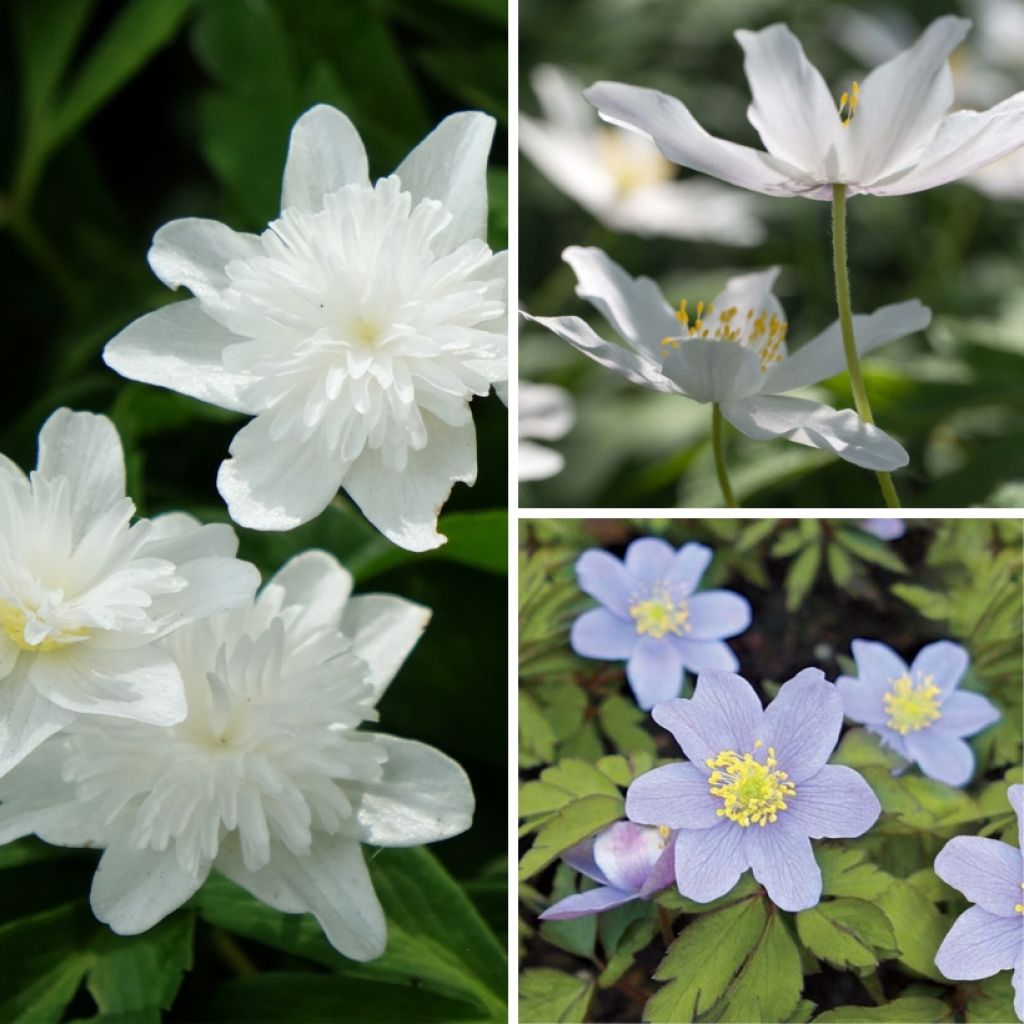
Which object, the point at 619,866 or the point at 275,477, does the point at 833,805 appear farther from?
the point at 275,477

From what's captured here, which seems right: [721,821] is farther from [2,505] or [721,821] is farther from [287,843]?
[2,505]

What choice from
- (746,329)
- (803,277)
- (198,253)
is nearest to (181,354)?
(198,253)

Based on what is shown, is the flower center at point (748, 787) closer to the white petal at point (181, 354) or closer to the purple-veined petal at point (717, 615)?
the purple-veined petal at point (717, 615)

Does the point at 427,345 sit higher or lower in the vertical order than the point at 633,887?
higher

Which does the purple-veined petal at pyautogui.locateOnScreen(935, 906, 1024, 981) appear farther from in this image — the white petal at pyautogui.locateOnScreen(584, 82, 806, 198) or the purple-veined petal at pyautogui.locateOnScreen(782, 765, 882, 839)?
the white petal at pyautogui.locateOnScreen(584, 82, 806, 198)

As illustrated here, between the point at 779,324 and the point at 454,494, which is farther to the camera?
the point at 454,494

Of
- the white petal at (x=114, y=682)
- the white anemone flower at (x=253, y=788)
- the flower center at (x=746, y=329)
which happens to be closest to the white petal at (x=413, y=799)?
the white anemone flower at (x=253, y=788)

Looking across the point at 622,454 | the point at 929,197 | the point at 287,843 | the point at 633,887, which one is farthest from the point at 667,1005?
the point at 929,197
